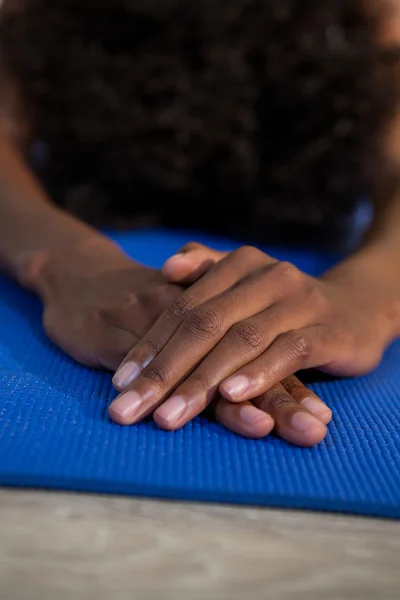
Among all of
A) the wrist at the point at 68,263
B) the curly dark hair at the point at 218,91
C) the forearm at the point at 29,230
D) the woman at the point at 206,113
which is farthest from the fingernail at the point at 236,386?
the curly dark hair at the point at 218,91

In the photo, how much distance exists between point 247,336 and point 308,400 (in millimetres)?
85

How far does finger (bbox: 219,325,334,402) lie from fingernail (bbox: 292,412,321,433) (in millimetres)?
46

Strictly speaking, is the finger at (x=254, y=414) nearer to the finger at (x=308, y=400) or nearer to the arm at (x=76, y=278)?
the finger at (x=308, y=400)

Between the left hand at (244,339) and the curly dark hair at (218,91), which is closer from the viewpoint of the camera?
the left hand at (244,339)

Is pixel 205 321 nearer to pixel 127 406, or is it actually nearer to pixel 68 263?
pixel 127 406

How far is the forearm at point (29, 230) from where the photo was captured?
820mm

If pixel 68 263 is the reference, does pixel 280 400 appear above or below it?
above

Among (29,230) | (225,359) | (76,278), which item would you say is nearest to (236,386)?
(225,359)

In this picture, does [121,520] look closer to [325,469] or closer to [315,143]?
[325,469]

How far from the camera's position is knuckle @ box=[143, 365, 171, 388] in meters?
0.55

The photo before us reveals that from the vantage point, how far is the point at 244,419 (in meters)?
0.53

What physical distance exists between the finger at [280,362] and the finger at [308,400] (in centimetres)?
2

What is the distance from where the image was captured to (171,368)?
56 centimetres

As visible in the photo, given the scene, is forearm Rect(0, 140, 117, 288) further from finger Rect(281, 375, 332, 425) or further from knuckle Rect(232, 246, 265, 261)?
finger Rect(281, 375, 332, 425)
